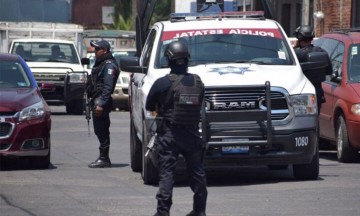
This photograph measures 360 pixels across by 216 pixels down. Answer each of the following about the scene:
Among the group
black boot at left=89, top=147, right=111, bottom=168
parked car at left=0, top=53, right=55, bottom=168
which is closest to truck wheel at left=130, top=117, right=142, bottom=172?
black boot at left=89, top=147, right=111, bottom=168

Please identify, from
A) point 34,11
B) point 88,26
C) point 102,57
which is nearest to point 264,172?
point 102,57

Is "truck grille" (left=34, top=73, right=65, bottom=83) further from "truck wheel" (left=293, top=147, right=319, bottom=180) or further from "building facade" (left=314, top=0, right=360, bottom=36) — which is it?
"truck wheel" (left=293, top=147, right=319, bottom=180)

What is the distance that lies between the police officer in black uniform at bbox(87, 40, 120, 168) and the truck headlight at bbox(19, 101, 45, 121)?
2.44 ft

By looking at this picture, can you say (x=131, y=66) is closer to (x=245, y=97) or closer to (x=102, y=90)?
(x=102, y=90)

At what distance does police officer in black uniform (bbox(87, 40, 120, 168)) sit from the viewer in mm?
15547

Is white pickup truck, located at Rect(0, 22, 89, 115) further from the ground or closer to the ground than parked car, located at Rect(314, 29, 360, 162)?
closer to the ground

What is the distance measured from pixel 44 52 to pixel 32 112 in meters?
14.2

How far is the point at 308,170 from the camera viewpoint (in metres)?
14.0

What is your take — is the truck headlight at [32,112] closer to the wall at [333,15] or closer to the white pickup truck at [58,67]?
the white pickup truck at [58,67]

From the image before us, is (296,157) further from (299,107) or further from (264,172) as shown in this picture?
(264,172)

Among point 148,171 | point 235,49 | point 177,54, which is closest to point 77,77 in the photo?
point 235,49

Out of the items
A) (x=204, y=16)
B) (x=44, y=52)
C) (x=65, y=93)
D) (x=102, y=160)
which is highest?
(x=204, y=16)

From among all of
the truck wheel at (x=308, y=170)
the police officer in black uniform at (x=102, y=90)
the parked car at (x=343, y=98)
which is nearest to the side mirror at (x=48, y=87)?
the parked car at (x=343, y=98)

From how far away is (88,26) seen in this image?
77.2 m
